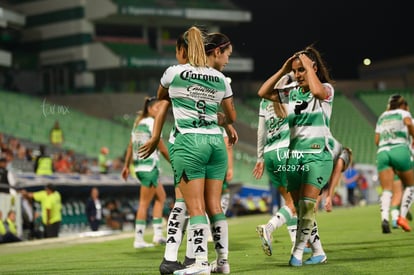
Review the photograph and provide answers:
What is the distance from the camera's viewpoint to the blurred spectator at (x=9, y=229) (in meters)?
18.3

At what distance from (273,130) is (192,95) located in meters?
3.10

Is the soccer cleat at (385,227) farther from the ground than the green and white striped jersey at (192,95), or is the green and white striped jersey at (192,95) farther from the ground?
the green and white striped jersey at (192,95)

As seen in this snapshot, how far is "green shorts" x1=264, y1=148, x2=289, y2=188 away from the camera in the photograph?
10781 millimetres

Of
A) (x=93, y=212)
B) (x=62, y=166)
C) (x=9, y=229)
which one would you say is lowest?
(x=9, y=229)

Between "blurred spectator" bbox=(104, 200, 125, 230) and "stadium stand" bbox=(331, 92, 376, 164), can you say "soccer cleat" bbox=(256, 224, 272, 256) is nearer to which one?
"blurred spectator" bbox=(104, 200, 125, 230)

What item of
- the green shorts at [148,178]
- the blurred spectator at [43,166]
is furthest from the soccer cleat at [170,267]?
the blurred spectator at [43,166]

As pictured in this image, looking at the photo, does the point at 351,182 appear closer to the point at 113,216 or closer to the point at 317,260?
the point at 113,216

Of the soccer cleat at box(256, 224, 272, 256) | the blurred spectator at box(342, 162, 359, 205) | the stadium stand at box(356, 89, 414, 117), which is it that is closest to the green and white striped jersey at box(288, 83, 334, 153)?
the soccer cleat at box(256, 224, 272, 256)

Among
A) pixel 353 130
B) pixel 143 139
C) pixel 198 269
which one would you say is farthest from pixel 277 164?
pixel 353 130

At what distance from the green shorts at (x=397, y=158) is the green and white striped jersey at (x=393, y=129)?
0.09m

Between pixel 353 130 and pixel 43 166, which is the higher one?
pixel 353 130

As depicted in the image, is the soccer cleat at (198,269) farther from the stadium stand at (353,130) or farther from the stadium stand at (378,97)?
the stadium stand at (378,97)

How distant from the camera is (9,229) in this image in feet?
61.4

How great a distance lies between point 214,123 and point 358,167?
3399 centimetres
